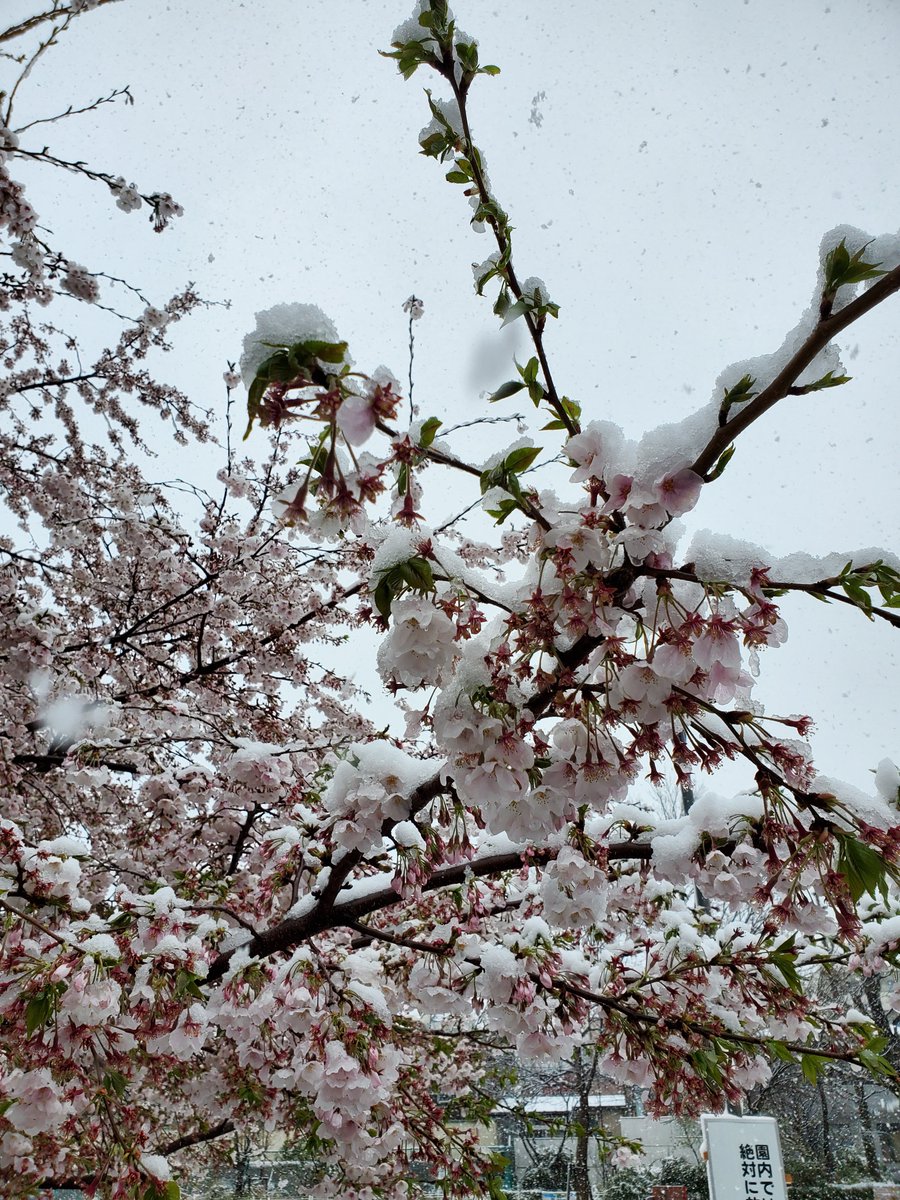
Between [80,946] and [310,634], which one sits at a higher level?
[310,634]

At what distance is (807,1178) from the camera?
1294 cm

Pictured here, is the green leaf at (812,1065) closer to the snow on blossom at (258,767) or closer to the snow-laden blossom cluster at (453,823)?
the snow-laden blossom cluster at (453,823)

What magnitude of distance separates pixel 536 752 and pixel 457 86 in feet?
4.15

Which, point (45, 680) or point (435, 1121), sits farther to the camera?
point (45, 680)

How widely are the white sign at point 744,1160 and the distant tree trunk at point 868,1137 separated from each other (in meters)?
9.62

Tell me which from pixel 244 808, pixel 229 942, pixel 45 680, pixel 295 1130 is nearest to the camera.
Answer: pixel 229 942

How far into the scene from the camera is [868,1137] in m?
14.1

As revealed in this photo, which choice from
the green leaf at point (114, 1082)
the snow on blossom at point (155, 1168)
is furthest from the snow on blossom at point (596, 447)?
the snow on blossom at point (155, 1168)

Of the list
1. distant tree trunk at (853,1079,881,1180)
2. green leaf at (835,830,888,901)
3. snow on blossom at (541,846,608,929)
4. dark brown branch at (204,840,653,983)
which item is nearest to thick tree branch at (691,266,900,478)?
green leaf at (835,830,888,901)

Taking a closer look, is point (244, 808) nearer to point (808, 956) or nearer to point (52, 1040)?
point (52, 1040)

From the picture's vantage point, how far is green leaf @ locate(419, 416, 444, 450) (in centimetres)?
105

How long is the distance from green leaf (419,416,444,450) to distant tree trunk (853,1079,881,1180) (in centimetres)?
1756

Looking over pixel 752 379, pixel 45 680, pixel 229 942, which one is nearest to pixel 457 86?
pixel 752 379

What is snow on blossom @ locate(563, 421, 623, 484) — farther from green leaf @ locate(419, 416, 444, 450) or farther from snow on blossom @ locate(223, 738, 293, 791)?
snow on blossom @ locate(223, 738, 293, 791)
